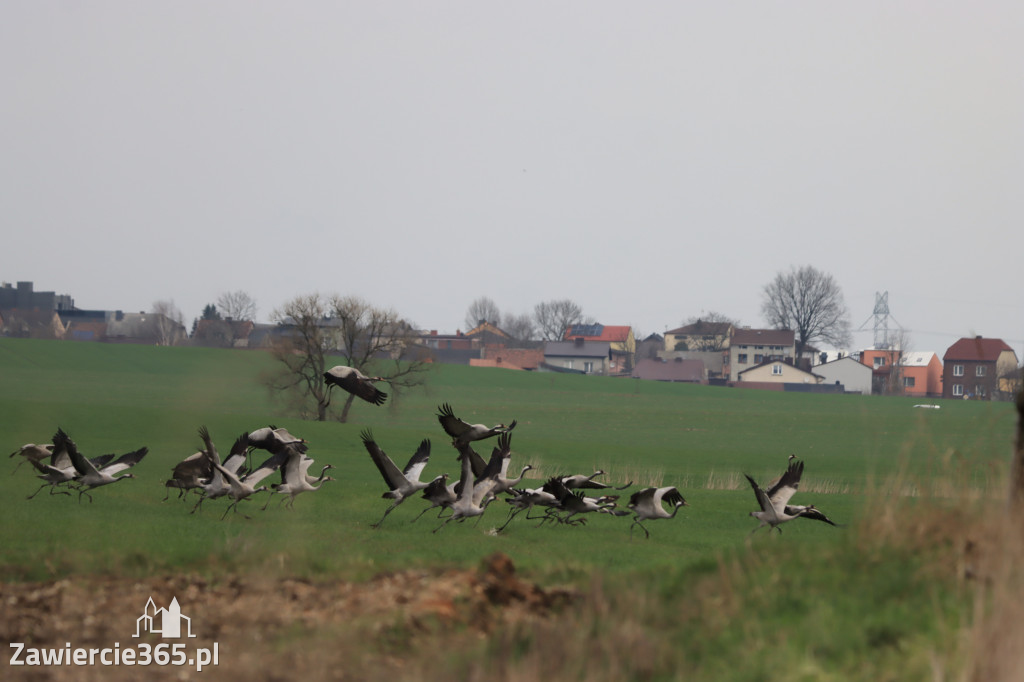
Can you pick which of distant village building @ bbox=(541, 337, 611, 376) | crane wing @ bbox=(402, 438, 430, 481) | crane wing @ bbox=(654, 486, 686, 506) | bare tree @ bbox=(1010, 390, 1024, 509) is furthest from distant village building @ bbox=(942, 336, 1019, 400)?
bare tree @ bbox=(1010, 390, 1024, 509)

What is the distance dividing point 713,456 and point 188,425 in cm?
2820

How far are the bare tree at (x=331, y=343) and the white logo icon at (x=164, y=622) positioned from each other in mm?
44766

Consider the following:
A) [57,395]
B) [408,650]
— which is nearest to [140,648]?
[408,650]

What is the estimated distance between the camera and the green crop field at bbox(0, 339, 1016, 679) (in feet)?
26.5

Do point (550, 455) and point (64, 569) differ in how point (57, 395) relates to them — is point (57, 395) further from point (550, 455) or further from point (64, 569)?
point (64, 569)

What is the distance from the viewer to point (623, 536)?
19.7 meters

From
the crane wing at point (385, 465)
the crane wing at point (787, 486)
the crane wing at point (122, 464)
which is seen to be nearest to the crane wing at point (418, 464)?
the crane wing at point (385, 465)

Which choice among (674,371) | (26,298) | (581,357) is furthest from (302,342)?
(26,298)

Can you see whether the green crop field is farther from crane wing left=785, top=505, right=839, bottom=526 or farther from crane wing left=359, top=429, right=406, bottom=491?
crane wing left=359, top=429, right=406, bottom=491

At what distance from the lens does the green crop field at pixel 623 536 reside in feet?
26.5

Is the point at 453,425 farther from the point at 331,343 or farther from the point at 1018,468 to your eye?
the point at 331,343

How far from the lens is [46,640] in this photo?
890 centimetres

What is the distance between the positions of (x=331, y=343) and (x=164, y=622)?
47.9 metres

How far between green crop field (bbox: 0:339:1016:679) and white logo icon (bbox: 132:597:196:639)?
4.79ft
